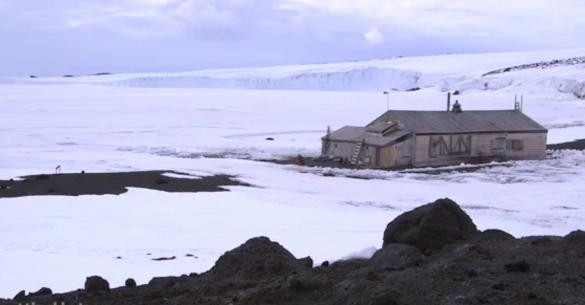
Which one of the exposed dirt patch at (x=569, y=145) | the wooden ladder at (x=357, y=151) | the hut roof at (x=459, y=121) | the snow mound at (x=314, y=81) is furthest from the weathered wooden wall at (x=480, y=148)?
the snow mound at (x=314, y=81)

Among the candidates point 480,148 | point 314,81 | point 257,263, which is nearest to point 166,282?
point 257,263

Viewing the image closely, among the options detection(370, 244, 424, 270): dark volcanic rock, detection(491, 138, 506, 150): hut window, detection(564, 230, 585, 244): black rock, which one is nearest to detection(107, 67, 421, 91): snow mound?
detection(491, 138, 506, 150): hut window

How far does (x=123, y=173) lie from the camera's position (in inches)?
918

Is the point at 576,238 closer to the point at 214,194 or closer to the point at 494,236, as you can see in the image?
the point at 494,236

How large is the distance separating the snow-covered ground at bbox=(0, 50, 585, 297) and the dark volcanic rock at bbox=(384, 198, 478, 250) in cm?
47

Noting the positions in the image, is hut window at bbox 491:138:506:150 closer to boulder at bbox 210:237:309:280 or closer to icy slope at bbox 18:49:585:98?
boulder at bbox 210:237:309:280

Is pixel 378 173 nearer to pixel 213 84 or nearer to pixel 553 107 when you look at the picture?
pixel 553 107

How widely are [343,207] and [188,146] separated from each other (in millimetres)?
16341

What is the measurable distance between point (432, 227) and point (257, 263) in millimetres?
2017

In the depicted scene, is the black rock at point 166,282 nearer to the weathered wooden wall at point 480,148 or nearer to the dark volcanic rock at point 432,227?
the dark volcanic rock at point 432,227

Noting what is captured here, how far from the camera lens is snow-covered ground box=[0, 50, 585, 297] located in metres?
11.8

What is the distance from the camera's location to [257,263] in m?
6.44

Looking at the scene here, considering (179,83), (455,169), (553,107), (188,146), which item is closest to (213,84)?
(179,83)

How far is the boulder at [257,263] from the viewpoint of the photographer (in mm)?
6367
